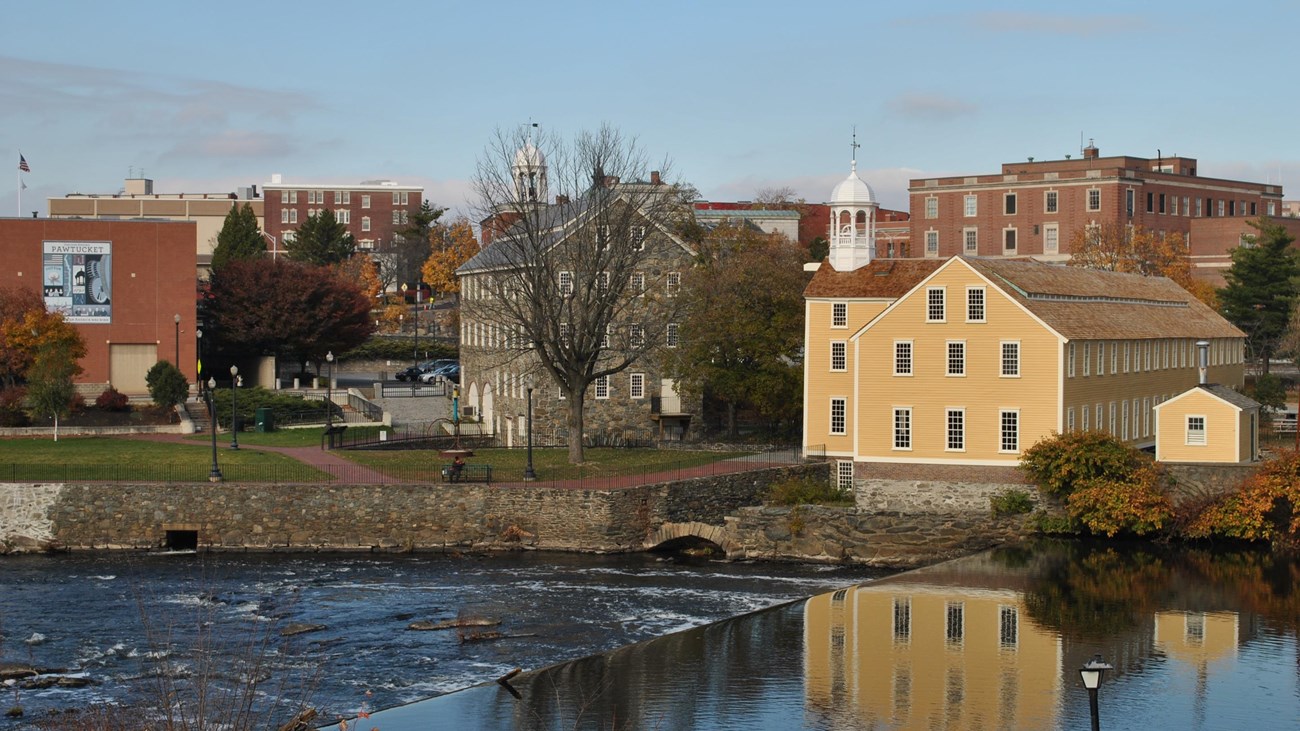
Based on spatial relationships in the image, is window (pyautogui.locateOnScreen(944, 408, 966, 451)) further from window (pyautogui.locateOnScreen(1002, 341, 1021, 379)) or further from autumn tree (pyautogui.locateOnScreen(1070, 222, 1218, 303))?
autumn tree (pyautogui.locateOnScreen(1070, 222, 1218, 303))

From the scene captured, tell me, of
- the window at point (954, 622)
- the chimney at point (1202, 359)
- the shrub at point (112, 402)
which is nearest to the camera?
the window at point (954, 622)

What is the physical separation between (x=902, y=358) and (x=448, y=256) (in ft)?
233

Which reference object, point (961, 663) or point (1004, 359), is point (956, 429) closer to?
point (1004, 359)

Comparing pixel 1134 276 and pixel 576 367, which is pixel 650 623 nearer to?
pixel 576 367

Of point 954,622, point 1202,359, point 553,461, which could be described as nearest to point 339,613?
point 954,622

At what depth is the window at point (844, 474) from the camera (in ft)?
169

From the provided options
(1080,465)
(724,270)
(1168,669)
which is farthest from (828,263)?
(1168,669)

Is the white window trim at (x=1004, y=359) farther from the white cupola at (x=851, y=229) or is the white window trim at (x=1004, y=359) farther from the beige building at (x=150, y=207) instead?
the beige building at (x=150, y=207)

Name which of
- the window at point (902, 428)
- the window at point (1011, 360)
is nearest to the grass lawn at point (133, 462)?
the window at point (902, 428)

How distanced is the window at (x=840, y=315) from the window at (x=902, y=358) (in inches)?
165

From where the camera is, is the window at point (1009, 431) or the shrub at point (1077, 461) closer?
the shrub at point (1077, 461)

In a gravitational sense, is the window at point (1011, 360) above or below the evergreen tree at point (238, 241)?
below

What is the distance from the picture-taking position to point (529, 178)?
5769 cm

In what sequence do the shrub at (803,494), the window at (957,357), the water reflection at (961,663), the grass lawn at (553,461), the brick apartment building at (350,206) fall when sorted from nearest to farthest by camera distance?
the water reflection at (961,663) → the window at (957,357) → the shrub at (803,494) → the grass lawn at (553,461) → the brick apartment building at (350,206)
